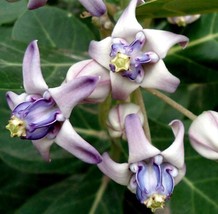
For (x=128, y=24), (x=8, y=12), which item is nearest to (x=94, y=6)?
(x=128, y=24)

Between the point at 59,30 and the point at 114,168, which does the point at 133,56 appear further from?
the point at 59,30

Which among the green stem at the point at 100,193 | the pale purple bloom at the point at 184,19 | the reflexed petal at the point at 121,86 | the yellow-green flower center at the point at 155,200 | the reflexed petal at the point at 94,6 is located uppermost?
the reflexed petal at the point at 94,6

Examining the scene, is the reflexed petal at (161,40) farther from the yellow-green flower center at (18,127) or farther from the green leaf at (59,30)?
the green leaf at (59,30)

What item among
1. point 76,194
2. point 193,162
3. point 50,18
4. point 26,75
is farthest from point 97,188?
point 26,75

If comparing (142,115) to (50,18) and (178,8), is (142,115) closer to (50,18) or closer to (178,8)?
(178,8)

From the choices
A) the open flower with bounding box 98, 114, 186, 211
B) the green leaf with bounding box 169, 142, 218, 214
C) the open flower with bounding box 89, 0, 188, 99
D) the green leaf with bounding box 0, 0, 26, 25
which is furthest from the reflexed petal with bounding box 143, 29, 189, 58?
the green leaf with bounding box 0, 0, 26, 25

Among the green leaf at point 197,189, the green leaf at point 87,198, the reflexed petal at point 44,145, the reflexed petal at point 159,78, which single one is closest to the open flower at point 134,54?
the reflexed petal at point 159,78
